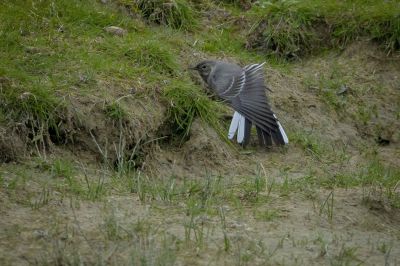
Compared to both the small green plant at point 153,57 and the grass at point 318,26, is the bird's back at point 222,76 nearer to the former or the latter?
the small green plant at point 153,57

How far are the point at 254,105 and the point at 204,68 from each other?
69 centimetres

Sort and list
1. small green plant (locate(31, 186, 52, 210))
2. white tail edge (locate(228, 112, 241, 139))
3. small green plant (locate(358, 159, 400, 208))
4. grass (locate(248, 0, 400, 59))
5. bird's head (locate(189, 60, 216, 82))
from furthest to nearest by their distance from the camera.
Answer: grass (locate(248, 0, 400, 59)), bird's head (locate(189, 60, 216, 82)), white tail edge (locate(228, 112, 241, 139)), small green plant (locate(358, 159, 400, 208)), small green plant (locate(31, 186, 52, 210))

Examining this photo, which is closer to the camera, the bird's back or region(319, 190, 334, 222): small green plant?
region(319, 190, 334, 222): small green plant

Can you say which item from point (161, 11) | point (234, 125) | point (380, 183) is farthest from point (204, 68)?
point (380, 183)

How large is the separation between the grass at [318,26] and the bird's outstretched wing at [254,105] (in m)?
1.01

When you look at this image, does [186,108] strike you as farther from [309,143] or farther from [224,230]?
[224,230]

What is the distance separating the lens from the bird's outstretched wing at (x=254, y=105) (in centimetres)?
823

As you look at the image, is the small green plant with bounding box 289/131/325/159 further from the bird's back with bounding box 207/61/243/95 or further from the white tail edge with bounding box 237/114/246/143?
the bird's back with bounding box 207/61/243/95

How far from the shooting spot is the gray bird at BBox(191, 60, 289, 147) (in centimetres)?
822

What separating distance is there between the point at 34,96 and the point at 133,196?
149 cm

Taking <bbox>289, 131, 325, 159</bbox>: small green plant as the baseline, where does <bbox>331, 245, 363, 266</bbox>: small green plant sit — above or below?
above

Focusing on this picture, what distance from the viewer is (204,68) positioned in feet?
28.8

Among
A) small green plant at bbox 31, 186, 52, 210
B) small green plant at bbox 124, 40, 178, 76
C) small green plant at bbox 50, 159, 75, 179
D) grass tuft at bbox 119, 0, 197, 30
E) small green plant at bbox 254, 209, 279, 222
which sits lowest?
small green plant at bbox 50, 159, 75, 179

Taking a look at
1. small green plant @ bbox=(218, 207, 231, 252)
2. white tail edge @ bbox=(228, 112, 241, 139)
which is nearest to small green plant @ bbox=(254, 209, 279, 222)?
small green plant @ bbox=(218, 207, 231, 252)
